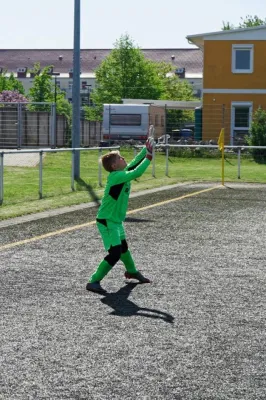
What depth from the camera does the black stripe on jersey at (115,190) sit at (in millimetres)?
9266

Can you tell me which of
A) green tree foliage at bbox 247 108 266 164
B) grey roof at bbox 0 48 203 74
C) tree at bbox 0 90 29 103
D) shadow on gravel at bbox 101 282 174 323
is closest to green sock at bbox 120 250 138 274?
shadow on gravel at bbox 101 282 174 323

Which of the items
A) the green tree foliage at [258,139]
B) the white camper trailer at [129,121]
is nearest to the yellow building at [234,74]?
the white camper trailer at [129,121]

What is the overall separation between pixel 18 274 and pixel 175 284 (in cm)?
160

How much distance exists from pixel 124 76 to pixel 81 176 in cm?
5935

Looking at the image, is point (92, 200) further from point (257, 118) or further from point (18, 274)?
point (257, 118)

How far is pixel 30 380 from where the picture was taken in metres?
5.73

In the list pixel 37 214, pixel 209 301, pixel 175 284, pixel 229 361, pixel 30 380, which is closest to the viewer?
pixel 30 380

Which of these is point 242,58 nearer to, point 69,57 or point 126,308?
point 126,308

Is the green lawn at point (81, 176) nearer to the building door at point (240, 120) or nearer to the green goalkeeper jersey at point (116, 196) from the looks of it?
the green goalkeeper jersey at point (116, 196)

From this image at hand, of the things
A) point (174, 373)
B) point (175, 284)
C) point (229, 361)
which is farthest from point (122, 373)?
point (175, 284)

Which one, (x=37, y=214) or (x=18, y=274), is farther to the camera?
(x=37, y=214)

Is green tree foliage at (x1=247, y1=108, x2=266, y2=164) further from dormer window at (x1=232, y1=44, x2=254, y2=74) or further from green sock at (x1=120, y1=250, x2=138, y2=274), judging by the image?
green sock at (x1=120, y1=250, x2=138, y2=274)

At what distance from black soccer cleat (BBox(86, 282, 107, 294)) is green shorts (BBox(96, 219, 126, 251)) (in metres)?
0.41

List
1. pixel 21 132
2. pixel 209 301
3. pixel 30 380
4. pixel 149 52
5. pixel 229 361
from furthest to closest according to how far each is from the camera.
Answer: pixel 149 52 < pixel 21 132 < pixel 209 301 < pixel 229 361 < pixel 30 380
